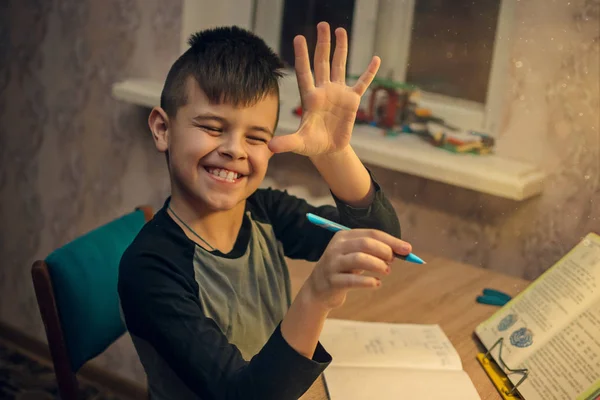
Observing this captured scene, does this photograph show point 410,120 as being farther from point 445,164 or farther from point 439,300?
point 439,300

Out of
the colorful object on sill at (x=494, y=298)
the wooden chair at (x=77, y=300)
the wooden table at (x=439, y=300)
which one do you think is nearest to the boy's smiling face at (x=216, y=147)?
the wooden table at (x=439, y=300)

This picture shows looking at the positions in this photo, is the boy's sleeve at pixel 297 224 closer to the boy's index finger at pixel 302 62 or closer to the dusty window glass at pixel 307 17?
the boy's index finger at pixel 302 62

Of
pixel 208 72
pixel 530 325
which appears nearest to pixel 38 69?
pixel 208 72

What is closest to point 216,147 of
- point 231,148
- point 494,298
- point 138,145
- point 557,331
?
point 231,148

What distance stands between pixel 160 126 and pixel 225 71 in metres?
0.08

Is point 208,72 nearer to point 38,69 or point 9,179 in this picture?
point 38,69

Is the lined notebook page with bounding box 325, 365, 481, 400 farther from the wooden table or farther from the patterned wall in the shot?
the patterned wall

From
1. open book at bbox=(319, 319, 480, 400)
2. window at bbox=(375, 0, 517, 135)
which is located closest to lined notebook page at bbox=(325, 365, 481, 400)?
open book at bbox=(319, 319, 480, 400)

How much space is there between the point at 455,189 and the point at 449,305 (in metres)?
0.24

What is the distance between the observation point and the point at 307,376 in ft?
A: 1.74

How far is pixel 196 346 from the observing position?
577 millimetres

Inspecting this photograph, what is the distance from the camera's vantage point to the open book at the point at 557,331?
69 cm

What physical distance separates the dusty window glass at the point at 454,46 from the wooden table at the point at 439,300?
292 mm

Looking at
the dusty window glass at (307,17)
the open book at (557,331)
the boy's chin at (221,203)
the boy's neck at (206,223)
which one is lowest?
the open book at (557,331)
